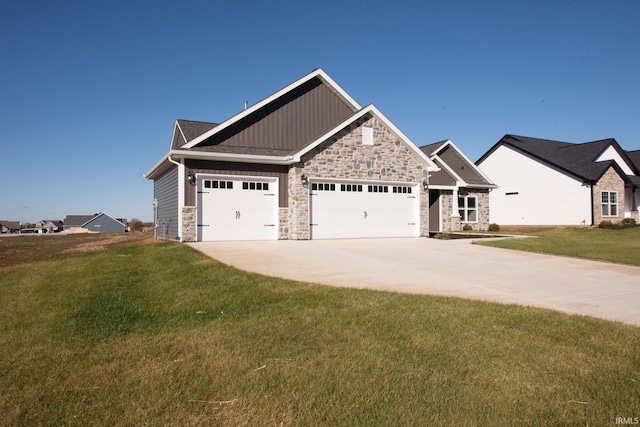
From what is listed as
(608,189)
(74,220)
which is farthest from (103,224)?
(608,189)

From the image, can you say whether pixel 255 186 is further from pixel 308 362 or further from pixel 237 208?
pixel 308 362

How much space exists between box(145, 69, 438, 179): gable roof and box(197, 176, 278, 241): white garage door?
2.92 feet

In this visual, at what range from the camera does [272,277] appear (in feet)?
23.6

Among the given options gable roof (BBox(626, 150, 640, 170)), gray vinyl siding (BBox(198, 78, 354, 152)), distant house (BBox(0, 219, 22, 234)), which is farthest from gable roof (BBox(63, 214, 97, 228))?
gable roof (BBox(626, 150, 640, 170))

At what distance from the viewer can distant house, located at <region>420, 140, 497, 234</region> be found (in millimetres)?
21531

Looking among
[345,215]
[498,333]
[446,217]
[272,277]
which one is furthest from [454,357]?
[446,217]

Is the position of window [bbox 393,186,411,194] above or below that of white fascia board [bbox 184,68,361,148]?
below

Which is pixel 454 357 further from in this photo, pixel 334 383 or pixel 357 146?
pixel 357 146

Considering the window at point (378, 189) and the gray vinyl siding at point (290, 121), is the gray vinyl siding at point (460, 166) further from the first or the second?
the gray vinyl siding at point (290, 121)

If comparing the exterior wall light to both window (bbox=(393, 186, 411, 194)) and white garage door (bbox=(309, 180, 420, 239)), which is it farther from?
window (bbox=(393, 186, 411, 194))

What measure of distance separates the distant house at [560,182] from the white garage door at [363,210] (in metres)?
14.4

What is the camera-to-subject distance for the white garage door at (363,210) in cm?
1562

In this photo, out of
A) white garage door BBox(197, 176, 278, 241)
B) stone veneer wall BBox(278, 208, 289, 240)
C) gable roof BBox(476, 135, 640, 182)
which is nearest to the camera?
white garage door BBox(197, 176, 278, 241)

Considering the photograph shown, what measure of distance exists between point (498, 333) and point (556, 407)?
1.45m
